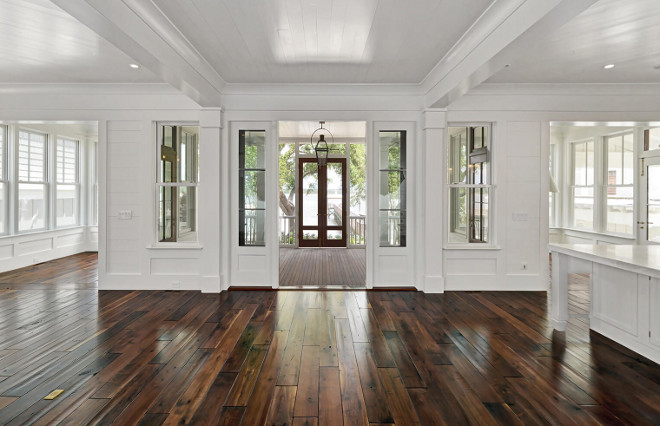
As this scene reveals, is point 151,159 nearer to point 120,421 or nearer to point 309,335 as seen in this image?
point 309,335

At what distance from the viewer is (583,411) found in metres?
2.29

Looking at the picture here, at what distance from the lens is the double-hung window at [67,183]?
7926mm

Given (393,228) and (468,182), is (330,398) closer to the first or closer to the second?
(393,228)

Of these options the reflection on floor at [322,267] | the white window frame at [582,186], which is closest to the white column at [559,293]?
the reflection on floor at [322,267]

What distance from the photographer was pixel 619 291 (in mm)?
3254

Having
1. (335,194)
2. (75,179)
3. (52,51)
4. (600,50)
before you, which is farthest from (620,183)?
(75,179)

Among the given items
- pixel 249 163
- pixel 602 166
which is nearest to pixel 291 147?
pixel 249 163

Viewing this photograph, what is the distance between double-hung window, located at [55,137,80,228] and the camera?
7926mm

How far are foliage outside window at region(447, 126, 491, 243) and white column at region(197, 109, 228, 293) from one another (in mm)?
3301

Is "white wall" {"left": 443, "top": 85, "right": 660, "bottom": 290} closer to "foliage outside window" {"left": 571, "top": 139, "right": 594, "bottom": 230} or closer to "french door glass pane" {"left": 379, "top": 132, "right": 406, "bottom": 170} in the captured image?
A: "french door glass pane" {"left": 379, "top": 132, "right": 406, "bottom": 170}

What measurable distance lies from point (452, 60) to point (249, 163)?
300cm

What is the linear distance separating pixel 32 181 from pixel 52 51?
434 centimetres

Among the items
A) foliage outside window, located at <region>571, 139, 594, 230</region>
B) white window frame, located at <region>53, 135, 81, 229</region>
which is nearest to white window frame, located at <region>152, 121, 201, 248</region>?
white window frame, located at <region>53, 135, 81, 229</region>

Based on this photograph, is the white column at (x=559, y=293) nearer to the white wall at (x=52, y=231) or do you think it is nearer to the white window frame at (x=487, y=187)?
the white window frame at (x=487, y=187)
